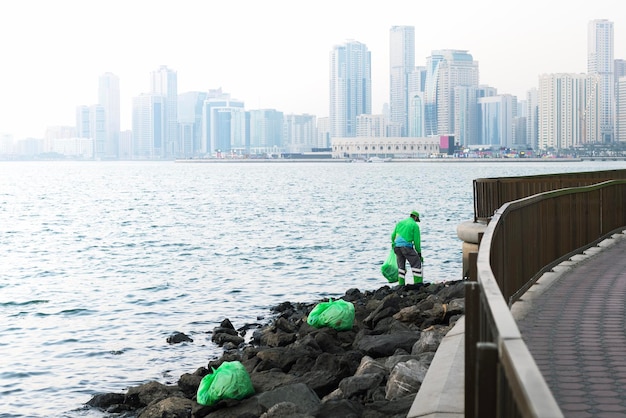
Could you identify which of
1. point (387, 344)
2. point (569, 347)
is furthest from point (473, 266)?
point (387, 344)

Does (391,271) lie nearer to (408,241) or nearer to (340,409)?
(408,241)

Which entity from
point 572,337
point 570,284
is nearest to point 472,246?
point 570,284

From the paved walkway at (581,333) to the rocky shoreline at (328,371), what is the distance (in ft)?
4.31

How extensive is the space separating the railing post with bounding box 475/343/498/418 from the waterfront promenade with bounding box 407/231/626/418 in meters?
1.82

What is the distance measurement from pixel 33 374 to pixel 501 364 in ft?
45.7

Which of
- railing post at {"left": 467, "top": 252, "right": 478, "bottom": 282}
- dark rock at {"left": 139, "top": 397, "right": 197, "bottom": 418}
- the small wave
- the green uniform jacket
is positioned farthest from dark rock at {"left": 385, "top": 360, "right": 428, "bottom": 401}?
the small wave

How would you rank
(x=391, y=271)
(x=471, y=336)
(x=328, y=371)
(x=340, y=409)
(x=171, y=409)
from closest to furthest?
(x=471, y=336) < (x=340, y=409) < (x=171, y=409) < (x=328, y=371) < (x=391, y=271)

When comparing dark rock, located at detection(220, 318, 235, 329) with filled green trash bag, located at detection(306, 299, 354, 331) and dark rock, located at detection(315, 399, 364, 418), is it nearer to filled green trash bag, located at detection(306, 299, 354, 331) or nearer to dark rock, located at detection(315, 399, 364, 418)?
filled green trash bag, located at detection(306, 299, 354, 331)

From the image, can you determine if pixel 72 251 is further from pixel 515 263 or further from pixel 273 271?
pixel 515 263

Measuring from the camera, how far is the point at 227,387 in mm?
11031

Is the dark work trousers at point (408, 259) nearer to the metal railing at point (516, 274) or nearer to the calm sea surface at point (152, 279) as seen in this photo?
the calm sea surface at point (152, 279)

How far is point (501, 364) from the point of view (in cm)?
361

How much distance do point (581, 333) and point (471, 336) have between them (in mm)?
3929

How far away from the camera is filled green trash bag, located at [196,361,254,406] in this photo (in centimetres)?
1102
